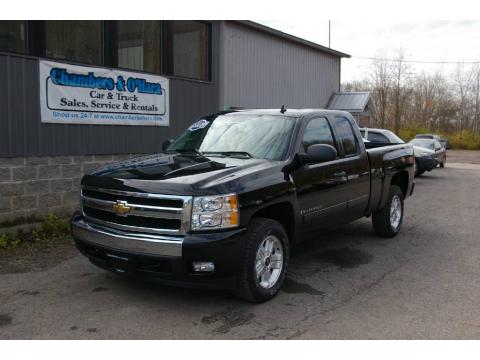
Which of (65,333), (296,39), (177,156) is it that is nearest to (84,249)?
(65,333)

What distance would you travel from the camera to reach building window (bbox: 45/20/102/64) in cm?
774

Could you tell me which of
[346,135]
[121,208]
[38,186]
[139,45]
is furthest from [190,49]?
[121,208]

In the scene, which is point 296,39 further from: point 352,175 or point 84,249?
point 84,249

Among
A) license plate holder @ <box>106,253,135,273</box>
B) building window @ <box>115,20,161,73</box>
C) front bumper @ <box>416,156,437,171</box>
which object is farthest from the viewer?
front bumper @ <box>416,156,437,171</box>

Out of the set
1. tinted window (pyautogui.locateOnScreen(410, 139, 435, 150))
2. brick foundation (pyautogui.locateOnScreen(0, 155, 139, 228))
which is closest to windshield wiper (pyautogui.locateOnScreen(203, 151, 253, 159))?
brick foundation (pyautogui.locateOnScreen(0, 155, 139, 228))

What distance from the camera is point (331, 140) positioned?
19.7 ft

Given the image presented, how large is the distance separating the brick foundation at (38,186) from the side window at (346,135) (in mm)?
4401

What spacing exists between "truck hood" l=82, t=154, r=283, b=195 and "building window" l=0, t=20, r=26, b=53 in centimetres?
341

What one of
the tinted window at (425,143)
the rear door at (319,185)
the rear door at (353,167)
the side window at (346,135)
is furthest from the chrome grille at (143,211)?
the tinted window at (425,143)

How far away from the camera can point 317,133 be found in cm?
577

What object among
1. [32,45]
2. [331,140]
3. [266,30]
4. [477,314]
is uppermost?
[266,30]

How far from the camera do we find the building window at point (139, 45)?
907cm

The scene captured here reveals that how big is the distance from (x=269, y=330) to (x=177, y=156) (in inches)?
89.9

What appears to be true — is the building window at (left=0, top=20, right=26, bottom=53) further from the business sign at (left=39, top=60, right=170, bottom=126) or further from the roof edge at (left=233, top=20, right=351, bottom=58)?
the roof edge at (left=233, top=20, right=351, bottom=58)
